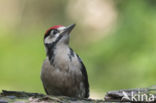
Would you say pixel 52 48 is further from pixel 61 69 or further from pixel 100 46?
pixel 100 46

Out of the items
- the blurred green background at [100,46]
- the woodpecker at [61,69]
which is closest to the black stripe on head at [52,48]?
the woodpecker at [61,69]

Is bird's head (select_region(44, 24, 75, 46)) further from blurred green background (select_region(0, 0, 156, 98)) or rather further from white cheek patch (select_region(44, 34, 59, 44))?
blurred green background (select_region(0, 0, 156, 98))

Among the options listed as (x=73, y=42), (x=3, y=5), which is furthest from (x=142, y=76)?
(x=3, y=5)

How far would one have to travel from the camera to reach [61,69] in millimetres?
5453

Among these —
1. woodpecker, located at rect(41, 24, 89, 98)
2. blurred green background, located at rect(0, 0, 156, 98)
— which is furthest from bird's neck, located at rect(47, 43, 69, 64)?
blurred green background, located at rect(0, 0, 156, 98)

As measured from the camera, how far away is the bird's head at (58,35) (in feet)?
18.8

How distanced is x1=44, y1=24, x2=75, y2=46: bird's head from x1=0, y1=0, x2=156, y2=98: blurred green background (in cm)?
195

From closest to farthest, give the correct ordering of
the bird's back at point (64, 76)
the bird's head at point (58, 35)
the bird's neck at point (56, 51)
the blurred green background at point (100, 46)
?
the bird's back at point (64, 76)
the bird's neck at point (56, 51)
the bird's head at point (58, 35)
the blurred green background at point (100, 46)

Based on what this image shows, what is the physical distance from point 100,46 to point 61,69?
297cm

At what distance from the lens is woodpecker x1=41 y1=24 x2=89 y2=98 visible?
5457 mm

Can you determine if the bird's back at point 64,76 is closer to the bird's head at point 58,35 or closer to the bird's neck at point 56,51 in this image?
the bird's neck at point 56,51

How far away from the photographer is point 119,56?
8.12 m

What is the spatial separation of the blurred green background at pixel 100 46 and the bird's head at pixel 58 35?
1946mm

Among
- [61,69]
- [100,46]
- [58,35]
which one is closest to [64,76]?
[61,69]
